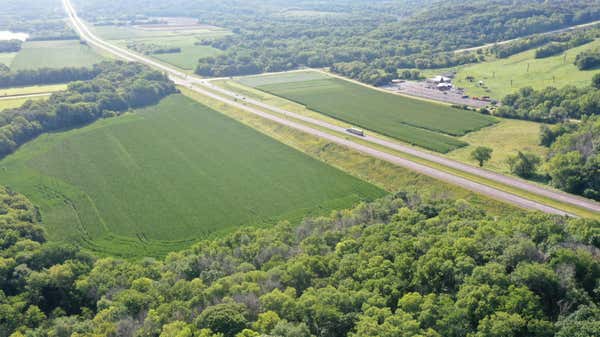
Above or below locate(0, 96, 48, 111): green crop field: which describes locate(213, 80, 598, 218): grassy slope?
below

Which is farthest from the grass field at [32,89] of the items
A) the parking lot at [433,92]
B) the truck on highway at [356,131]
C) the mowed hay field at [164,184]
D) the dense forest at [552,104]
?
the dense forest at [552,104]

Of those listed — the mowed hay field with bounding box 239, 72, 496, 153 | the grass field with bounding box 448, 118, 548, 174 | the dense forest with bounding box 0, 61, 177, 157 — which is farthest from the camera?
the dense forest with bounding box 0, 61, 177, 157

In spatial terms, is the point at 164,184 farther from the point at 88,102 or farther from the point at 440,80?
the point at 440,80

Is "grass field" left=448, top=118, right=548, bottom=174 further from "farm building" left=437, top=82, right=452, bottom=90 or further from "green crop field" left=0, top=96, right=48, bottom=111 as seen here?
"green crop field" left=0, top=96, right=48, bottom=111

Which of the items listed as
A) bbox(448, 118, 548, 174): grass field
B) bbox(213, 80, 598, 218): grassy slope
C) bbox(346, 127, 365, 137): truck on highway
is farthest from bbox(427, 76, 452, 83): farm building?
bbox(346, 127, 365, 137): truck on highway

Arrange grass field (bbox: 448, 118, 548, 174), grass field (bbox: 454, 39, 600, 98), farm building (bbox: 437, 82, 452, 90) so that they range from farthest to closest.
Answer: farm building (bbox: 437, 82, 452, 90)
grass field (bbox: 454, 39, 600, 98)
grass field (bbox: 448, 118, 548, 174)

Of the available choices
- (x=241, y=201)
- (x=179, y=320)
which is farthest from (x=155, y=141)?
(x=179, y=320)

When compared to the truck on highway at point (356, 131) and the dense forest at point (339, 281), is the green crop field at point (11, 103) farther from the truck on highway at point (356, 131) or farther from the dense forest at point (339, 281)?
the truck on highway at point (356, 131)
